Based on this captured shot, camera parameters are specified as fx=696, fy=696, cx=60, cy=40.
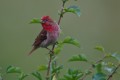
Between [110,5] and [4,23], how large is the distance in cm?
134

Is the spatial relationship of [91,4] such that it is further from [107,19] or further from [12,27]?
[12,27]

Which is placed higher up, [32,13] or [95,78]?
[95,78]

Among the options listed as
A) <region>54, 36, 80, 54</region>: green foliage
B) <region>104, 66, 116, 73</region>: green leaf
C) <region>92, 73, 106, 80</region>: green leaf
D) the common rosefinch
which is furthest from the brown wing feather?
<region>92, 73, 106, 80</region>: green leaf

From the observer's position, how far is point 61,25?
7691 mm

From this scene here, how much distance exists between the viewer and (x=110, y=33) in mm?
8062

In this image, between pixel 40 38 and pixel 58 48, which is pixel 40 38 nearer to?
pixel 40 38

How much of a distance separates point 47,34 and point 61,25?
3931 mm

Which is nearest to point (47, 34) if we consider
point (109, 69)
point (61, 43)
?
point (61, 43)

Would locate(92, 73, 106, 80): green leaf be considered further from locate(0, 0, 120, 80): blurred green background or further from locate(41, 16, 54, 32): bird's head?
locate(0, 0, 120, 80): blurred green background

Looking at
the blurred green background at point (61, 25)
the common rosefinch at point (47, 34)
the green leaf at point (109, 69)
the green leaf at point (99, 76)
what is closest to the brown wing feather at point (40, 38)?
the common rosefinch at point (47, 34)

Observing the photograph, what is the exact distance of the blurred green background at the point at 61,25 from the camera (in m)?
7.51

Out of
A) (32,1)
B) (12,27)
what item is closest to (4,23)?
(12,27)

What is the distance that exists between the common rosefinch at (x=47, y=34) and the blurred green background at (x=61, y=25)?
11.1 ft

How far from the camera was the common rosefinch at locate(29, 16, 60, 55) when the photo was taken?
142 inches
